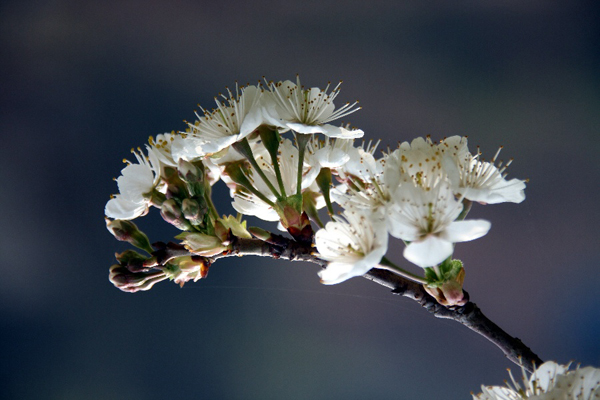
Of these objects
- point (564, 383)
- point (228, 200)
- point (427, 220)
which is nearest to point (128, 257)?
point (427, 220)

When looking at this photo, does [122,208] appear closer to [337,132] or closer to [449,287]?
[337,132]

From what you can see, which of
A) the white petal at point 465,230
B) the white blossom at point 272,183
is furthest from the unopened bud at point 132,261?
the white petal at point 465,230

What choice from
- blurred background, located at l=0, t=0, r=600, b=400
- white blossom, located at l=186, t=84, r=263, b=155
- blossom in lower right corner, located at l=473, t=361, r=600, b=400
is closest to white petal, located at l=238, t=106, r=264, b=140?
white blossom, located at l=186, t=84, r=263, b=155

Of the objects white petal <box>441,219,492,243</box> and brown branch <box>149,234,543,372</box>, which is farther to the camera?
brown branch <box>149,234,543,372</box>

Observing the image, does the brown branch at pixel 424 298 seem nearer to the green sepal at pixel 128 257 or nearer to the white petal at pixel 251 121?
the green sepal at pixel 128 257

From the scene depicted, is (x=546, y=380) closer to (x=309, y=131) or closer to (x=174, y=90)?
(x=309, y=131)

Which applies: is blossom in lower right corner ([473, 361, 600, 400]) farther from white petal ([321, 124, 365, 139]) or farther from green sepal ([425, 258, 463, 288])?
white petal ([321, 124, 365, 139])

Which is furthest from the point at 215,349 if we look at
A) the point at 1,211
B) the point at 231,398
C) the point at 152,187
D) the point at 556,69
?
the point at 556,69

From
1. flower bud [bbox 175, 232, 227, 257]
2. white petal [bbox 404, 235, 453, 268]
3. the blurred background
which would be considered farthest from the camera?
the blurred background

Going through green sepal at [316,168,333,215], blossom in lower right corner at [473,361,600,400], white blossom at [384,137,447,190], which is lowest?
blossom in lower right corner at [473,361,600,400]

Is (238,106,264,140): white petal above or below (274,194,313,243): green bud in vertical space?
above
